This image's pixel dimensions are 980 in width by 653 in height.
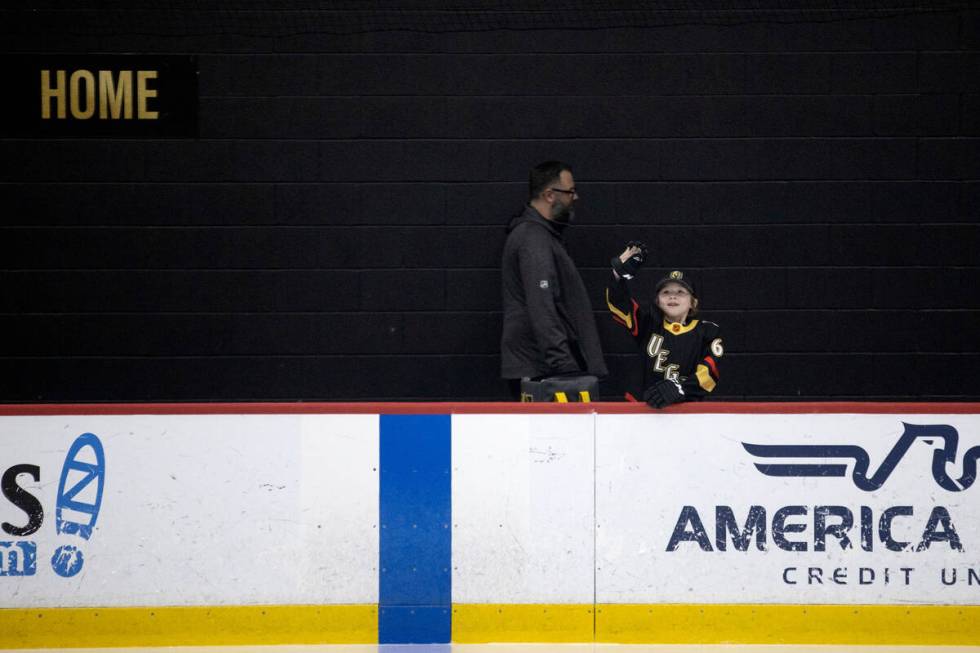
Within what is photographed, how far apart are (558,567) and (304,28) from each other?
3717mm

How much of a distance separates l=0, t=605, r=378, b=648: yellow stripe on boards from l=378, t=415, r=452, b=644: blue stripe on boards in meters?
0.12

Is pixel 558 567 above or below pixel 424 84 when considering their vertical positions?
below

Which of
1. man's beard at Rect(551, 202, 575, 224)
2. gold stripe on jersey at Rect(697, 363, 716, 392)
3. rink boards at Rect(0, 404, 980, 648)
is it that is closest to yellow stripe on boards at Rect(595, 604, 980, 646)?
rink boards at Rect(0, 404, 980, 648)

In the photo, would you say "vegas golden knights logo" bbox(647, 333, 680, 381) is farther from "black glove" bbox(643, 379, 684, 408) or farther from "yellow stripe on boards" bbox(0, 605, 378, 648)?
"yellow stripe on boards" bbox(0, 605, 378, 648)

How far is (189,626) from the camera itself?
4.91m

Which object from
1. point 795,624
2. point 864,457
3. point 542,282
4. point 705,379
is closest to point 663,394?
point 705,379

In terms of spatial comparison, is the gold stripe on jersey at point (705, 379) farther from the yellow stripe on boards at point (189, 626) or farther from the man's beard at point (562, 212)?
the yellow stripe on boards at point (189, 626)

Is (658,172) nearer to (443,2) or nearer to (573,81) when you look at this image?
(573,81)

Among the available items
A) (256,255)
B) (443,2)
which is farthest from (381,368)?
(443,2)

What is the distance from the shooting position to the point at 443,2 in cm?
705

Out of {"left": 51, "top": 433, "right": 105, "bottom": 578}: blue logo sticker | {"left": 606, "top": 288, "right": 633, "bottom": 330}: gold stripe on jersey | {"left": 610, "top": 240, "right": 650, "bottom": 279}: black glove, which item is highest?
{"left": 610, "top": 240, "right": 650, "bottom": 279}: black glove

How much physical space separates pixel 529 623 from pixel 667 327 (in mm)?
1725

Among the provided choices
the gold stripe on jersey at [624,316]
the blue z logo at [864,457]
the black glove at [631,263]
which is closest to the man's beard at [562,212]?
the black glove at [631,263]

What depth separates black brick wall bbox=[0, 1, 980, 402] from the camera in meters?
7.05
